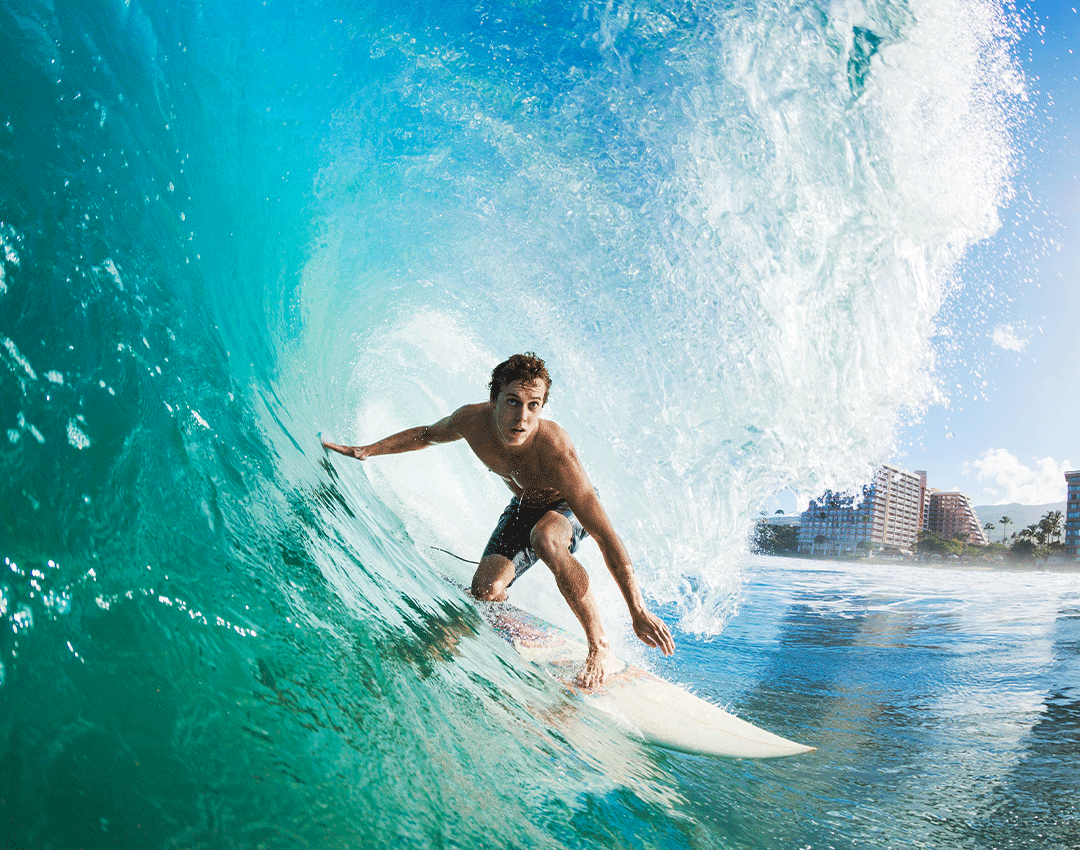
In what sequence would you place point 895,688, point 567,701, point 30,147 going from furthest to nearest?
point 895,688 < point 567,701 < point 30,147

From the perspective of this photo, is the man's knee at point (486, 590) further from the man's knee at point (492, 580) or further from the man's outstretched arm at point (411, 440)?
the man's outstretched arm at point (411, 440)

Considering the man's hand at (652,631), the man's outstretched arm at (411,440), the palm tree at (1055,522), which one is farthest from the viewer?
the palm tree at (1055,522)

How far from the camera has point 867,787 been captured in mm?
2621

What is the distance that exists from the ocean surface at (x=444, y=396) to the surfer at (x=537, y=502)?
17.4 inches

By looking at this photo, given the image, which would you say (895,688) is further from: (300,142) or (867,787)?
(300,142)

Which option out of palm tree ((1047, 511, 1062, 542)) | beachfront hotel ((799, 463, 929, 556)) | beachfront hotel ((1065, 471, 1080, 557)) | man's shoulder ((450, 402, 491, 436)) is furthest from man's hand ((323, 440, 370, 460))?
palm tree ((1047, 511, 1062, 542))

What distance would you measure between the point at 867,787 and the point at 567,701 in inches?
51.0

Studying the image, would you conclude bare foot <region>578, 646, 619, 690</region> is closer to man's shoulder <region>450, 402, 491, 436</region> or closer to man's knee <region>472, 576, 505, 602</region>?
man's knee <region>472, 576, 505, 602</region>

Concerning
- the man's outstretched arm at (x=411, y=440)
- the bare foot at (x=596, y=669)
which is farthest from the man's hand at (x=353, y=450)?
the bare foot at (x=596, y=669)

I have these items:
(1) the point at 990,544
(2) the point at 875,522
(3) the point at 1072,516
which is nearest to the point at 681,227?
(2) the point at 875,522

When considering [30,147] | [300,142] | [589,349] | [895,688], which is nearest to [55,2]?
[30,147]

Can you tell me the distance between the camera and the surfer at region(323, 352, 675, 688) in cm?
282

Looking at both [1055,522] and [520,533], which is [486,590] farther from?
[1055,522]

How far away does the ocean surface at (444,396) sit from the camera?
1372 mm
